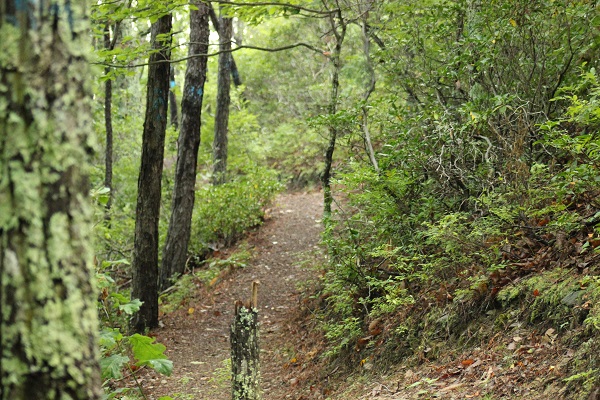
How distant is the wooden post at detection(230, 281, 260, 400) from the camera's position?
5684 millimetres

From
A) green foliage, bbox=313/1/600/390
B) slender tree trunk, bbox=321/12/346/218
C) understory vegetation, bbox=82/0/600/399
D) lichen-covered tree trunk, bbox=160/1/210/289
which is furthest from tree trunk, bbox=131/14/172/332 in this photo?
green foliage, bbox=313/1/600/390

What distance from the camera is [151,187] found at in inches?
367

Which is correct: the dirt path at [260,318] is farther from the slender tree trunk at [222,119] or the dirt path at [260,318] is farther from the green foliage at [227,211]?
the slender tree trunk at [222,119]

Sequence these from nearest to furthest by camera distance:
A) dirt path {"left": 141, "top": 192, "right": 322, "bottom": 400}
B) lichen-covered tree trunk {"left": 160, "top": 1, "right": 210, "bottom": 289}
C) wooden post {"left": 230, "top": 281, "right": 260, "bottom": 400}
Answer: wooden post {"left": 230, "top": 281, "right": 260, "bottom": 400}
dirt path {"left": 141, "top": 192, "right": 322, "bottom": 400}
lichen-covered tree trunk {"left": 160, "top": 1, "right": 210, "bottom": 289}

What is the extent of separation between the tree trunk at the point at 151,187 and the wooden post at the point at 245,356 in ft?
13.6

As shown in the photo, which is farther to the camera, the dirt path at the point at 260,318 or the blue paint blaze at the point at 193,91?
the blue paint blaze at the point at 193,91

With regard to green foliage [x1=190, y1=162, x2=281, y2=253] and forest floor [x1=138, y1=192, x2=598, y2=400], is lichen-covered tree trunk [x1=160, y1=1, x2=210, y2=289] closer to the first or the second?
forest floor [x1=138, y1=192, x2=598, y2=400]

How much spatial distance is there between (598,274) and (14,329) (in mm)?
4327

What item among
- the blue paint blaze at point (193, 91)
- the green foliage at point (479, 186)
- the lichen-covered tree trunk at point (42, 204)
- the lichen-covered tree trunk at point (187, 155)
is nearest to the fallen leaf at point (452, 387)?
the green foliage at point (479, 186)

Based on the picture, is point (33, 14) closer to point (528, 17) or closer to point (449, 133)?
point (449, 133)

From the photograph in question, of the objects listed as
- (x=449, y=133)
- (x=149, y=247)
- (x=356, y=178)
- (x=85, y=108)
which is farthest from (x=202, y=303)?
(x=85, y=108)

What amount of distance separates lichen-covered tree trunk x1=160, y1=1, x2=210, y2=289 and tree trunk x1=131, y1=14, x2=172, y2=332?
183 centimetres

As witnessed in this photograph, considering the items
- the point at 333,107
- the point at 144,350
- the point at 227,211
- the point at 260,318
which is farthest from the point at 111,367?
the point at 227,211

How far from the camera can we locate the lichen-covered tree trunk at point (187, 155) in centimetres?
1118
